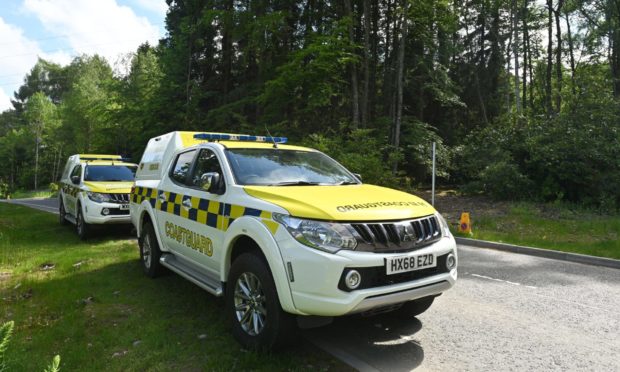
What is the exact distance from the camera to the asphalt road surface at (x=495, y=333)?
3.47 m

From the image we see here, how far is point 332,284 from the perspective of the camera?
9.89 ft

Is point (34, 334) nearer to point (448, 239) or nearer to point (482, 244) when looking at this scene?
point (448, 239)

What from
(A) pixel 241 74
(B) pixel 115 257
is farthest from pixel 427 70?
(B) pixel 115 257

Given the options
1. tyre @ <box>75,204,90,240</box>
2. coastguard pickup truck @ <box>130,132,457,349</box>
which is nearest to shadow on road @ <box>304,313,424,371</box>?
coastguard pickup truck @ <box>130,132,457,349</box>

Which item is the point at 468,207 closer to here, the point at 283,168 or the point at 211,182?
the point at 283,168

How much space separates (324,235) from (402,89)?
20.6 meters

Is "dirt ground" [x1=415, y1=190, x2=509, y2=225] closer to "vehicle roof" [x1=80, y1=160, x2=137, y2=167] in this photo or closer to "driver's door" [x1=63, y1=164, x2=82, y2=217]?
"vehicle roof" [x1=80, y1=160, x2=137, y2=167]

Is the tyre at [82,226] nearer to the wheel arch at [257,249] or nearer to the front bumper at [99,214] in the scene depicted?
the front bumper at [99,214]

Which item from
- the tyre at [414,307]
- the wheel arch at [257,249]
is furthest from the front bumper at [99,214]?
the tyre at [414,307]

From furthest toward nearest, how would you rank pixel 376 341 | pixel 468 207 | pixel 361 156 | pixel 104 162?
pixel 361 156 < pixel 468 207 < pixel 104 162 < pixel 376 341

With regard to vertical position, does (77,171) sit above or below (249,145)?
below

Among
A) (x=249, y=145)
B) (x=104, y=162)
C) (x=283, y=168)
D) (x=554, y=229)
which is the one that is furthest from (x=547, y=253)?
(x=104, y=162)

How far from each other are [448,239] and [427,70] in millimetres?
20746

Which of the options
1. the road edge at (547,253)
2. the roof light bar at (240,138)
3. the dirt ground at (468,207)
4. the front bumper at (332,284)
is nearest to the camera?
the front bumper at (332,284)
